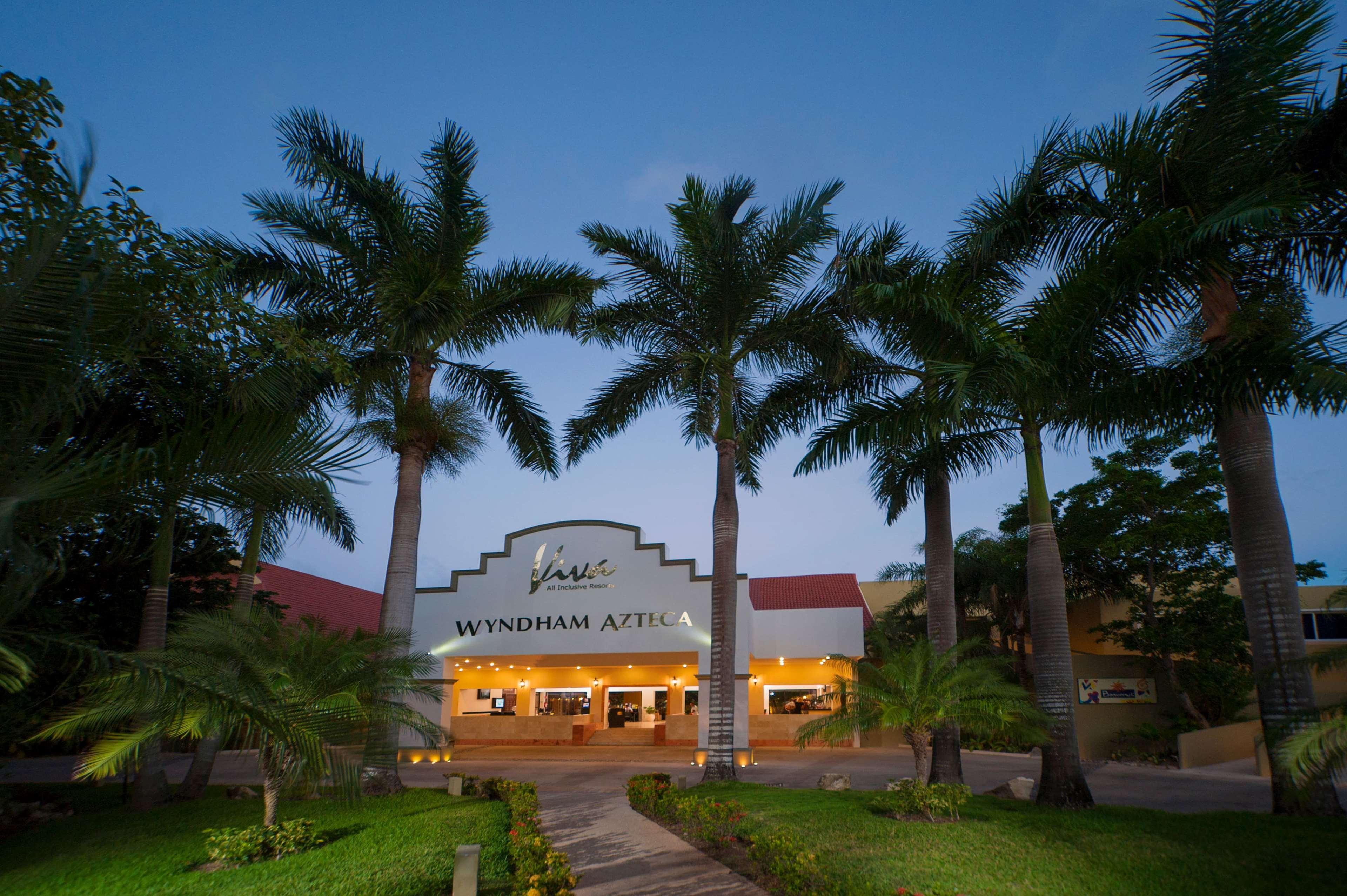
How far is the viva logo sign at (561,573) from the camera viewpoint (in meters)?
25.0

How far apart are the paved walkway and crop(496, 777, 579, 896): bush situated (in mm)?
389

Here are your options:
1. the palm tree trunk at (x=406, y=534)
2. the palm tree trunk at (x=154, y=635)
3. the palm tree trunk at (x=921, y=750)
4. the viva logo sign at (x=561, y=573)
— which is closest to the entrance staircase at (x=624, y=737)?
the viva logo sign at (x=561, y=573)

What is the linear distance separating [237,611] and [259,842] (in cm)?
521

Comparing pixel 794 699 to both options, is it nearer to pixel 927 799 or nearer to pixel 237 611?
pixel 927 799

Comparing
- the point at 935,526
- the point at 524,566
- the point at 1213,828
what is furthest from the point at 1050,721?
the point at 524,566

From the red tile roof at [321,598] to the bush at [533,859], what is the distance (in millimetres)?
17454

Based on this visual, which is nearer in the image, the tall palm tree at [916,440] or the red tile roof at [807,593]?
the tall palm tree at [916,440]

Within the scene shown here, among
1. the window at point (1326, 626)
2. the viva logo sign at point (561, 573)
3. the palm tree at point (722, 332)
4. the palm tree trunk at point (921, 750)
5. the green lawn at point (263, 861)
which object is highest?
the palm tree at point (722, 332)

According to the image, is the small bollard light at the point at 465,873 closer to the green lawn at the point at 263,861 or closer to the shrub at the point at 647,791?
the green lawn at the point at 263,861

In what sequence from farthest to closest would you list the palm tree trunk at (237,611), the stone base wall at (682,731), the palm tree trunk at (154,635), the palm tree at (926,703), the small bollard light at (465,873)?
the stone base wall at (682,731), the palm tree trunk at (237,611), the palm tree trunk at (154,635), the palm tree at (926,703), the small bollard light at (465,873)

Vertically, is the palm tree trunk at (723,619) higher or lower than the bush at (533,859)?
higher

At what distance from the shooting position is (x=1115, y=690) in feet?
75.3

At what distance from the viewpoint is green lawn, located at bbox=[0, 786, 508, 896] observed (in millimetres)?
7617

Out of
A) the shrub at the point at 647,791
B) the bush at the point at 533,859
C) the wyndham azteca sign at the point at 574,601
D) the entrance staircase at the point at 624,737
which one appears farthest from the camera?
the entrance staircase at the point at 624,737
